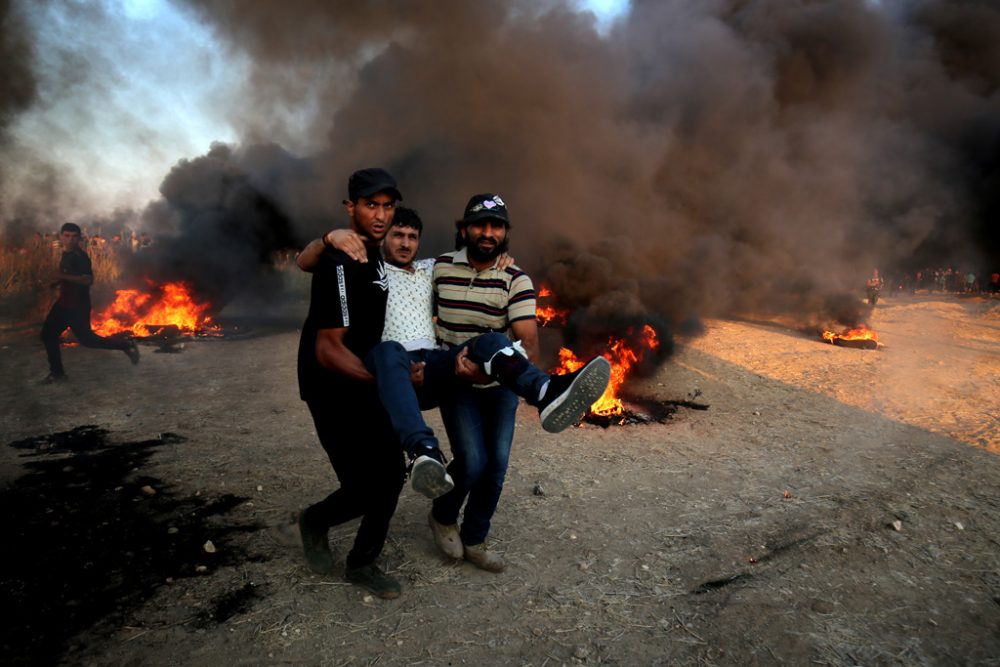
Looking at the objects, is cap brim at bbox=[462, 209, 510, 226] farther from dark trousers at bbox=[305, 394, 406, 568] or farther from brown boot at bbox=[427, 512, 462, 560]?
brown boot at bbox=[427, 512, 462, 560]

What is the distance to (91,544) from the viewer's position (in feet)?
12.0

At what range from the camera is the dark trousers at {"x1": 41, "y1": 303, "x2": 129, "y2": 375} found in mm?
8148

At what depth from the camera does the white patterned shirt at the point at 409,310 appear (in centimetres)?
322

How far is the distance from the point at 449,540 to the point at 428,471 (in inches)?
45.9

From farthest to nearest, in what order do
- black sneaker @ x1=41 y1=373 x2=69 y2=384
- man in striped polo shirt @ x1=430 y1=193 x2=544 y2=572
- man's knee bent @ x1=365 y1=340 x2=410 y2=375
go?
black sneaker @ x1=41 y1=373 x2=69 y2=384, man in striped polo shirt @ x1=430 y1=193 x2=544 y2=572, man's knee bent @ x1=365 y1=340 x2=410 y2=375

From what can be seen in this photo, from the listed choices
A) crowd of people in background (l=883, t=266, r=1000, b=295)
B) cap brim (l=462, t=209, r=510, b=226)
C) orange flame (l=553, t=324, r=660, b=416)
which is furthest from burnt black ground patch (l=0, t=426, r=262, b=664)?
crowd of people in background (l=883, t=266, r=1000, b=295)

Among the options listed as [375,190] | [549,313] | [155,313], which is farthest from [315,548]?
[155,313]

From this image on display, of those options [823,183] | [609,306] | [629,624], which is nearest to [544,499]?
[629,624]

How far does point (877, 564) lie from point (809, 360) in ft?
24.8

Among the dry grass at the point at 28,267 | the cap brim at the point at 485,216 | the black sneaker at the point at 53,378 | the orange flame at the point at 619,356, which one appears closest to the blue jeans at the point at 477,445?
the cap brim at the point at 485,216

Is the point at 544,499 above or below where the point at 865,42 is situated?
below

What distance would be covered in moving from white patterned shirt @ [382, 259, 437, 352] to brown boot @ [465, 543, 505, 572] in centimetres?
139

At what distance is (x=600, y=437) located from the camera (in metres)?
6.43

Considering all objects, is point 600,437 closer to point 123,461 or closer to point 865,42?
point 123,461
